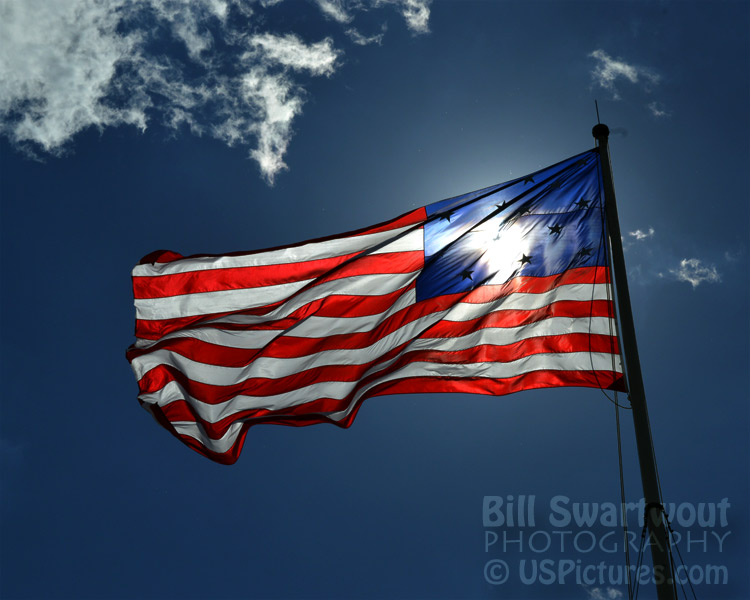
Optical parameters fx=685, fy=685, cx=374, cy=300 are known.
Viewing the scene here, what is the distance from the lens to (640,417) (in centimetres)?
686

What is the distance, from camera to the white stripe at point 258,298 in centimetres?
982

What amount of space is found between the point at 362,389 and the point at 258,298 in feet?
6.98

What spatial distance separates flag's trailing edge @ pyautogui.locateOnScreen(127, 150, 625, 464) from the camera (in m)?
9.06

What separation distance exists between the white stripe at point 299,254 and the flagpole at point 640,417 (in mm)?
2818

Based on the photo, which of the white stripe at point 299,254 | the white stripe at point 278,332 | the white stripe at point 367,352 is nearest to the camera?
the white stripe at point 367,352

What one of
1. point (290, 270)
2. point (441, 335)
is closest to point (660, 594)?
point (441, 335)

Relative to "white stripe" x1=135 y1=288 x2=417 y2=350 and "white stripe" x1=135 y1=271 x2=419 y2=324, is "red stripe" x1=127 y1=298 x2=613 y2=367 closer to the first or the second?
"white stripe" x1=135 y1=288 x2=417 y2=350

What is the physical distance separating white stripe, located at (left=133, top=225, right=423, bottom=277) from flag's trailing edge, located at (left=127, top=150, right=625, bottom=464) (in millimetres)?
21

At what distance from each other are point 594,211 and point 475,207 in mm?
1643

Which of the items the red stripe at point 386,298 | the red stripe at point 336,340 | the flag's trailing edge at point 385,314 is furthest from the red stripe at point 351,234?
the red stripe at point 336,340

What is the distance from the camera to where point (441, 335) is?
9.31 meters

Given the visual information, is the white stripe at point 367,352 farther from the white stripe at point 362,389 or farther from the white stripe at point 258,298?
the white stripe at point 258,298

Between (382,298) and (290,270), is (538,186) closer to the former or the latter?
(382,298)

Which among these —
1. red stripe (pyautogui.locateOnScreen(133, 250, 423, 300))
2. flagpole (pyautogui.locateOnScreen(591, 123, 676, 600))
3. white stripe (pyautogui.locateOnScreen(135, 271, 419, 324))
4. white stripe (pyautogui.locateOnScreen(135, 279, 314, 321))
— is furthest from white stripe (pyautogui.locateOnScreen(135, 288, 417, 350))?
flagpole (pyautogui.locateOnScreen(591, 123, 676, 600))
